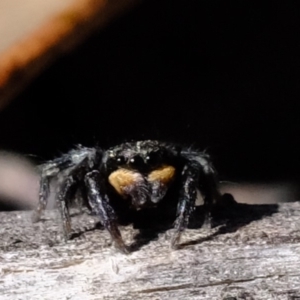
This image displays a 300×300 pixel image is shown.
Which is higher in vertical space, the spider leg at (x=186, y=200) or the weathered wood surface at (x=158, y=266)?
the spider leg at (x=186, y=200)

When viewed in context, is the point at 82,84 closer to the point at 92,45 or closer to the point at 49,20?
the point at 92,45

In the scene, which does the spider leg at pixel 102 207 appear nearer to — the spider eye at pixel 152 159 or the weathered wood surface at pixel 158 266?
the weathered wood surface at pixel 158 266

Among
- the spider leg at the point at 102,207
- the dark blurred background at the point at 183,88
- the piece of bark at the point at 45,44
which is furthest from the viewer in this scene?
the dark blurred background at the point at 183,88

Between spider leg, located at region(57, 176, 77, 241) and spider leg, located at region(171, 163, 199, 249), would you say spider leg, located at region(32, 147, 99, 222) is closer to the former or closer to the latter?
spider leg, located at region(57, 176, 77, 241)

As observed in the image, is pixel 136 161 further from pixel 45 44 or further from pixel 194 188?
pixel 45 44

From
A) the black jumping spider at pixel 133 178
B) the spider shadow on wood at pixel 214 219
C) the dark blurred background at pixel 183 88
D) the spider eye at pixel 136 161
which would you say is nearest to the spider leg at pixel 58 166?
the black jumping spider at pixel 133 178

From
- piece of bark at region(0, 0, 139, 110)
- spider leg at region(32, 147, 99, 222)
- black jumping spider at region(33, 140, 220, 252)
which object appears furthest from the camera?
piece of bark at region(0, 0, 139, 110)

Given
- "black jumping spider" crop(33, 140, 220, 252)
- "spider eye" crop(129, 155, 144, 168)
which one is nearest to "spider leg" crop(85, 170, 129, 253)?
"black jumping spider" crop(33, 140, 220, 252)
